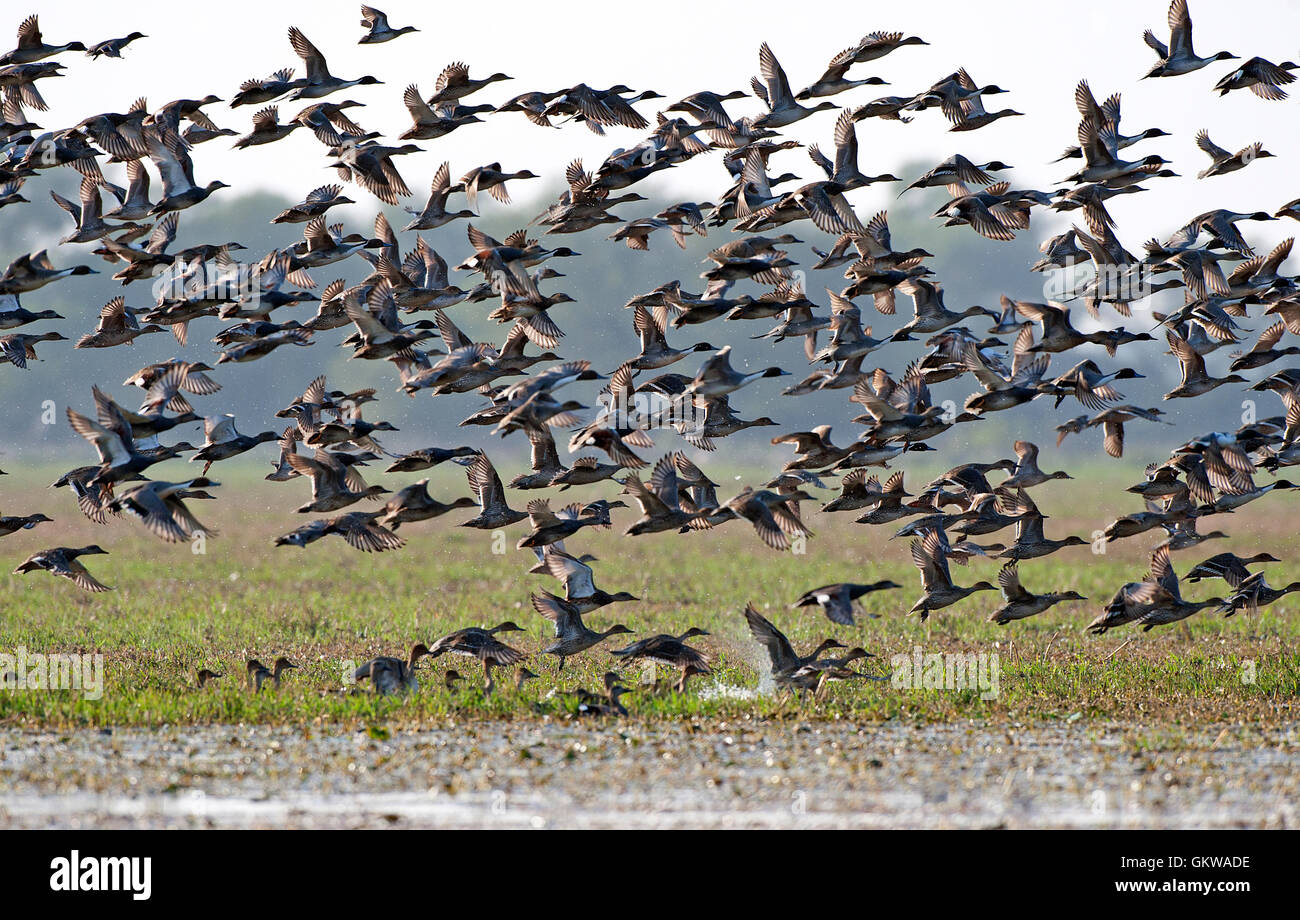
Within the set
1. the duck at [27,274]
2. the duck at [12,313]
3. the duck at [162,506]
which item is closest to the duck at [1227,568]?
the duck at [162,506]

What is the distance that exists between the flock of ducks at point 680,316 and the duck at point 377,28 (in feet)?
0.08

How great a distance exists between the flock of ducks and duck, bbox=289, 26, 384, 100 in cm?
2

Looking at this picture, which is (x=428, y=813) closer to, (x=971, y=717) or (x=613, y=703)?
(x=613, y=703)

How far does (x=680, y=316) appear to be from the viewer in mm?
16375

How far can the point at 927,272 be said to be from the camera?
1695 cm

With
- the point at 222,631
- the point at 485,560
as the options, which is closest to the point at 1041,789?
the point at 222,631

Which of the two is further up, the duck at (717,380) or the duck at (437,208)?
the duck at (437,208)

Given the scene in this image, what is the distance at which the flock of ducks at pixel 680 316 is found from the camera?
15.8 m

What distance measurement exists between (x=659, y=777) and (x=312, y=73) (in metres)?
9.31

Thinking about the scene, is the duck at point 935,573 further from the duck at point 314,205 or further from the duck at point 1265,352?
the duck at point 314,205

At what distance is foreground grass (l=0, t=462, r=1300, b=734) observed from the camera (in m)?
14.6

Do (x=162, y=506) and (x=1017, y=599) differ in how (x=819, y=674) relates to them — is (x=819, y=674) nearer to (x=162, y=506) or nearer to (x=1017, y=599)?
(x=1017, y=599)

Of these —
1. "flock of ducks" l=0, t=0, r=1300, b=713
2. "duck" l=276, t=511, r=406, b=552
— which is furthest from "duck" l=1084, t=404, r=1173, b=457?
"duck" l=276, t=511, r=406, b=552
